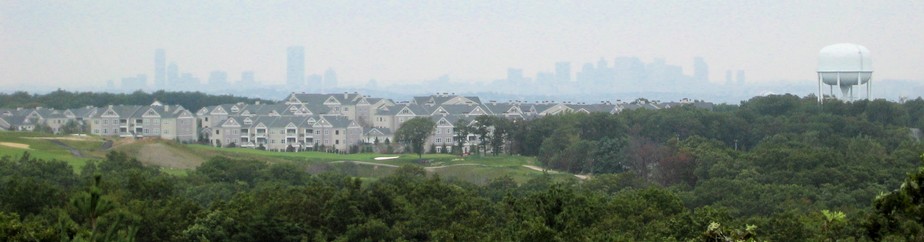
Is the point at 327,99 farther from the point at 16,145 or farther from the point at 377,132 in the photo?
the point at 16,145

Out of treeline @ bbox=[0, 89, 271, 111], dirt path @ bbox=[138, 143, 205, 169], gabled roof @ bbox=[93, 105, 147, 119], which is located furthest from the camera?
treeline @ bbox=[0, 89, 271, 111]

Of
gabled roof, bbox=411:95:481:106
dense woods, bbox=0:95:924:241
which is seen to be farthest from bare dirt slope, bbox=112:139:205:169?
gabled roof, bbox=411:95:481:106

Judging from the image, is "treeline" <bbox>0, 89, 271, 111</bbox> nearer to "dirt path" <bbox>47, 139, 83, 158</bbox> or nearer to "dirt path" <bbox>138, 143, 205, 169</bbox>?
"dirt path" <bbox>47, 139, 83, 158</bbox>

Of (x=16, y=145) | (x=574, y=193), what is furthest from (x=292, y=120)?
(x=574, y=193)

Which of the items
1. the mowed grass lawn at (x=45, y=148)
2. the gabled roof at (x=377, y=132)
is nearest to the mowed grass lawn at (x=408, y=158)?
the mowed grass lawn at (x=45, y=148)

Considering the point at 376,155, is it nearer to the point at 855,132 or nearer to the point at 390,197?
the point at 855,132

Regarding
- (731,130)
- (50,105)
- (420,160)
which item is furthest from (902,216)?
(50,105)

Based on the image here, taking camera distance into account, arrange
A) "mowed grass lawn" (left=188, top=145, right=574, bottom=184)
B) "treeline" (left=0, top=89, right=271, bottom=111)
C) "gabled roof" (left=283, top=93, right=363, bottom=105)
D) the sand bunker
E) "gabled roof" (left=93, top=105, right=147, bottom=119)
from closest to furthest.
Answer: "mowed grass lawn" (left=188, top=145, right=574, bottom=184) → the sand bunker → "gabled roof" (left=93, top=105, right=147, bottom=119) → "gabled roof" (left=283, top=93, right=363, bottom=105) → "treeline" (left=0, top=89, right=271, bottom=111)
